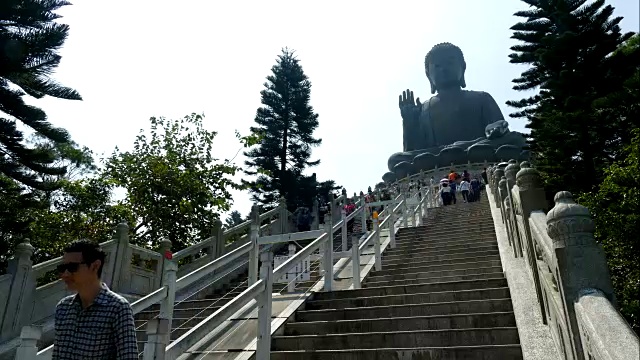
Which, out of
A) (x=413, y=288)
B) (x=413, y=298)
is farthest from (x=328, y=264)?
(x=413, y=298)

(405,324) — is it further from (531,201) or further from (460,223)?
(460,223)

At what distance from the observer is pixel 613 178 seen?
27.7 ft

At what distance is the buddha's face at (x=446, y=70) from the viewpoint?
29.9 m

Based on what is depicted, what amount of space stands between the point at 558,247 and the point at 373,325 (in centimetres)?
278

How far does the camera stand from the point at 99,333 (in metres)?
2.02

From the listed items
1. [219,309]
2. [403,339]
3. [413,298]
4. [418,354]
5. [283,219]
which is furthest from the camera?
[283,219]

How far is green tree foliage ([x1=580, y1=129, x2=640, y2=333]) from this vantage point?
793 centimetres

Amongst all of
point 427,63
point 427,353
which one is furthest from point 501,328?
point 427,63

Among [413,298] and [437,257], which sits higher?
[437,257]

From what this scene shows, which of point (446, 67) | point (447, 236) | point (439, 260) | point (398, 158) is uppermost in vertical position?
point (446, 67)

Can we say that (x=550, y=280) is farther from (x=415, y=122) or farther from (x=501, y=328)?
(x=415, y=122)

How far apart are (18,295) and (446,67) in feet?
88.7

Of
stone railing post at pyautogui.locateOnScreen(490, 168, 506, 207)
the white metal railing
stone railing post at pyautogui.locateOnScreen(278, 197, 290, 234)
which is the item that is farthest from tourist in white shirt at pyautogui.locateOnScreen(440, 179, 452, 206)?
the white metal railing

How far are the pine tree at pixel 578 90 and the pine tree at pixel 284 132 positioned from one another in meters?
13.7
